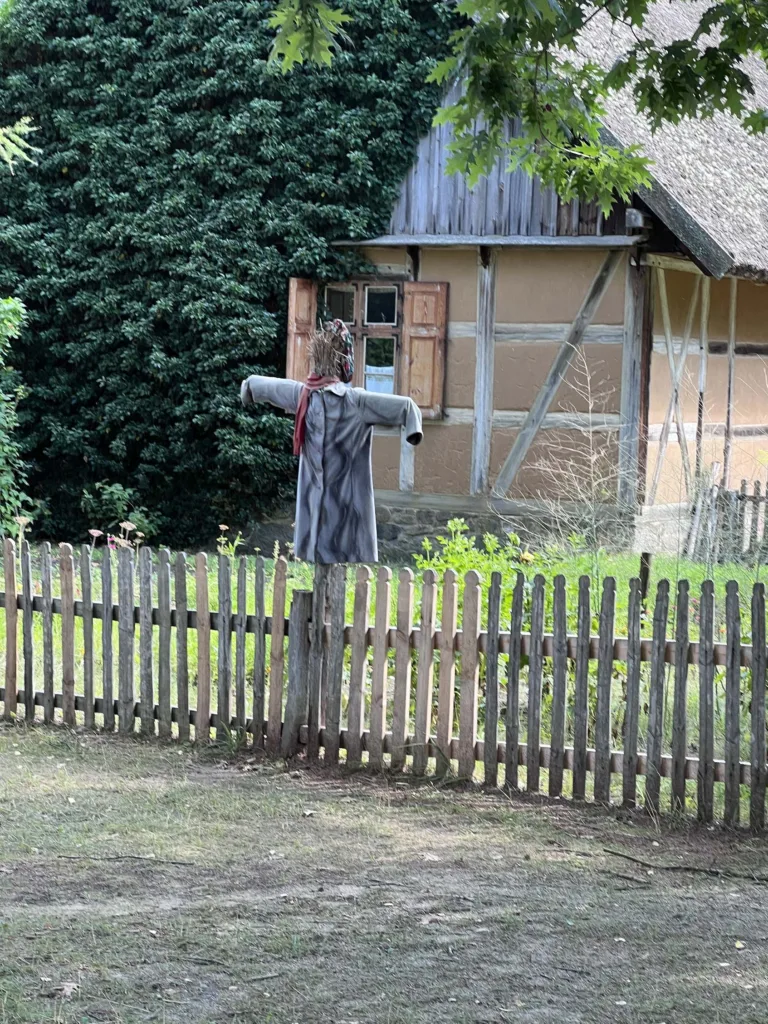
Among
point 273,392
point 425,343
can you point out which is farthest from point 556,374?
point 273,392

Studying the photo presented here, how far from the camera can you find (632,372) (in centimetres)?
1176

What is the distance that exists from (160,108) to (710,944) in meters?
10.8

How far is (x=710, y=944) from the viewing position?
4.31m

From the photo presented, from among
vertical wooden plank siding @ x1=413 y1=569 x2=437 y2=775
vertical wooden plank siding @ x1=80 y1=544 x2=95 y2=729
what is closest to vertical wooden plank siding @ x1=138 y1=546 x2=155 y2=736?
vertical wooden plank siding @ x1=80 y1=544 x2=95 y2=729

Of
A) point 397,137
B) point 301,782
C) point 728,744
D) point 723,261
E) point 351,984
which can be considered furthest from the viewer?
point 397,137

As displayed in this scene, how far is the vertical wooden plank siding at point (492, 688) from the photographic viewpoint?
19.3ft

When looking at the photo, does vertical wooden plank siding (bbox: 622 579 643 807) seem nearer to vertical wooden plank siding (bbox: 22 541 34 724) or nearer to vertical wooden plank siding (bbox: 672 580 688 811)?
vertical wooden plank siding (bbox: 672 580 688 811)

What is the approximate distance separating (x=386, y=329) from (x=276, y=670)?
6.76 meters

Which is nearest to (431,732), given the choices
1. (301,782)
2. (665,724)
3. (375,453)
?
(301,782)

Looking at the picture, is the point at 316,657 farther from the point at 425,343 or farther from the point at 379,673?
the point at 425,343

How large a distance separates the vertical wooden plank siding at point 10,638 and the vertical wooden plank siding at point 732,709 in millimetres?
3563

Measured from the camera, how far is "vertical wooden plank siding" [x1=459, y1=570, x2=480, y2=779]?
234 inches

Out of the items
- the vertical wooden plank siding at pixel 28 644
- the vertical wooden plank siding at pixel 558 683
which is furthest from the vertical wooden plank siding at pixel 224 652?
the vertical wooden plank siding at pixel 558 683

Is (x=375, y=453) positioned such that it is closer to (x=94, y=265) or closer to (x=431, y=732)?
(x=94, y=265)
